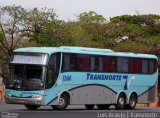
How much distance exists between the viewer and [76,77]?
28.9 m

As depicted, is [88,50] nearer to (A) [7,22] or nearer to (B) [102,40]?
(A) [7,22]

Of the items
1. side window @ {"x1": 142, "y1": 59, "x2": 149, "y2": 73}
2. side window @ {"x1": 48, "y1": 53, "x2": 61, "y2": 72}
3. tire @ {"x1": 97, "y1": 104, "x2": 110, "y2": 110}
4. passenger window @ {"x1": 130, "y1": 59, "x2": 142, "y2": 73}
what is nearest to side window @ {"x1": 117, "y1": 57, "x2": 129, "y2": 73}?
passenger window @ {"x1": 130, "y1": 59, "x2": 142, "y2": 73}

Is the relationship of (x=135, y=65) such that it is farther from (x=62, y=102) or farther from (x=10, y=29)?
(x=10, y=29)

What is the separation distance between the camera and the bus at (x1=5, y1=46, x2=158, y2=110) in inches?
1077

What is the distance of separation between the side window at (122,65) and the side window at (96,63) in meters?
1.45

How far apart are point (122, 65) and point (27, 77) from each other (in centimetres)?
654

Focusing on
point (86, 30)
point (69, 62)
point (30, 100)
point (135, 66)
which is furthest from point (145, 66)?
point (86, 30)

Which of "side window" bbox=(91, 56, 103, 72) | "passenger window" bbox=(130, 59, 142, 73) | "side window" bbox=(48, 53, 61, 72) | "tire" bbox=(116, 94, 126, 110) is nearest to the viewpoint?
"side window" bbox=(48, 53, 61, 72)

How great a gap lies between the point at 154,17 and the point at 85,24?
9.70 metres

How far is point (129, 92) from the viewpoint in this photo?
32.8 metres

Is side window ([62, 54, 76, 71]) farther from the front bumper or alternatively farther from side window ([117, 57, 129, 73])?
side window ([117, 57, 129, 73])

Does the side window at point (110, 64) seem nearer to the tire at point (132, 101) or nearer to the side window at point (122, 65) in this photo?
the side window at point (122, 65)

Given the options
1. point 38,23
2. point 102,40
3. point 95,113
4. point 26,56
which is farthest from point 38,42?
point 95,113

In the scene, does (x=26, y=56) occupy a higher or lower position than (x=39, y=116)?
higher
